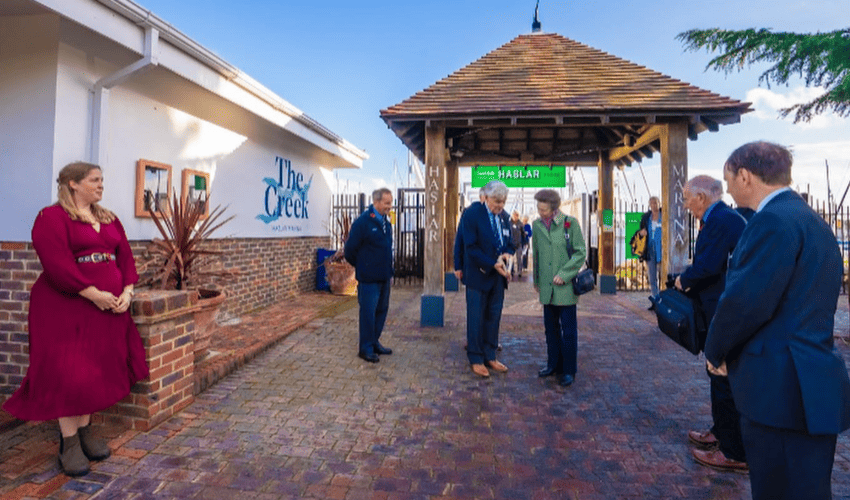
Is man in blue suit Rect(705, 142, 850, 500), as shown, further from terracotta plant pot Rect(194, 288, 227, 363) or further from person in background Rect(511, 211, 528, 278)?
person in background Rect(511, 211, 528, 278)

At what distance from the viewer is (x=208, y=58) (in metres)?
5.19

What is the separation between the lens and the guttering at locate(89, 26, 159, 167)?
423 cm

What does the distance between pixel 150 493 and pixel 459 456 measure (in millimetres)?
1725

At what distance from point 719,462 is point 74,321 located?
151 inches

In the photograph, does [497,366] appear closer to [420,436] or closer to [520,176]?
[420,436]

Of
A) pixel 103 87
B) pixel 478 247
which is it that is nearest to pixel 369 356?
pixel 478 247

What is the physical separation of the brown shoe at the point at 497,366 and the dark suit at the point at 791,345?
3035 millimetres

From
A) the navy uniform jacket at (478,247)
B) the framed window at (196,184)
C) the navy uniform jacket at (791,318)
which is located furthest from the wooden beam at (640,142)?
the framed window at (196,184)

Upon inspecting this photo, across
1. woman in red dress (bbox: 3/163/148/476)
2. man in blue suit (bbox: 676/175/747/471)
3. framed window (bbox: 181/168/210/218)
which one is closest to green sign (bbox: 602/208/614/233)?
man in blue suit (bbox: 676/175/747/471)

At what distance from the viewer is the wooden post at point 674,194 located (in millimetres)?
7008

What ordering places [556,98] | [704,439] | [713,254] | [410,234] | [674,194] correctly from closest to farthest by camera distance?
[713,254]
[704,439]
[556,98]
[674,194]
[410,234]

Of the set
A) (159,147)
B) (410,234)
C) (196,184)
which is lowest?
(410,234)

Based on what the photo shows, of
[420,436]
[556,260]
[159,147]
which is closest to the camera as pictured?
[420,436]

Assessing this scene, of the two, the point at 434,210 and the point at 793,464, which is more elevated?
the point at 434,210
